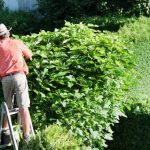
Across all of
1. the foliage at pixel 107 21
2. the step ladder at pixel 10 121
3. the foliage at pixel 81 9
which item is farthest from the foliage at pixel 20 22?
the step ladder at pixel 10 121

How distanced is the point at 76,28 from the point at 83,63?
35.0 inches

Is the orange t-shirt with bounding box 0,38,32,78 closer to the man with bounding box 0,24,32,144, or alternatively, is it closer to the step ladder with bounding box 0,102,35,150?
the man with bounding box 0,24,32,144

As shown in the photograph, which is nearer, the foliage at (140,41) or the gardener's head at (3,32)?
the gardener's head at (3,32)

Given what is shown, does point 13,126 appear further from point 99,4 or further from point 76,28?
point 99,4

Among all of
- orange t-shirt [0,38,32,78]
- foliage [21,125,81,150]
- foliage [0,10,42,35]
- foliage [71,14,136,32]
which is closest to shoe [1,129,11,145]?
foliage [21,125,81,150]

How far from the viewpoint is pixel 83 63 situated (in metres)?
7.62

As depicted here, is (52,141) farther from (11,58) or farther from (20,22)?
(20,22)

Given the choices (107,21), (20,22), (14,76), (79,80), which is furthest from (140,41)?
(14,76)

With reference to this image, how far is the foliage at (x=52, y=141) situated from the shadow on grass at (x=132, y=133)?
2.15 m

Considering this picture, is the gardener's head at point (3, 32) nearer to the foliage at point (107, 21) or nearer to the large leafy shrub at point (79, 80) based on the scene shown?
the large leafy shrub at point (79, 80)

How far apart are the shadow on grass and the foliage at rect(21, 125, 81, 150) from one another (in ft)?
7.04

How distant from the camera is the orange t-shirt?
6805mm

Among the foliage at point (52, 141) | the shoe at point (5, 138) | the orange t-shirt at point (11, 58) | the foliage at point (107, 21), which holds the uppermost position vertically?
the orange t-shirt at point (11, 58)

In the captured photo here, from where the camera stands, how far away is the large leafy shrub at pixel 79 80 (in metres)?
7.26
